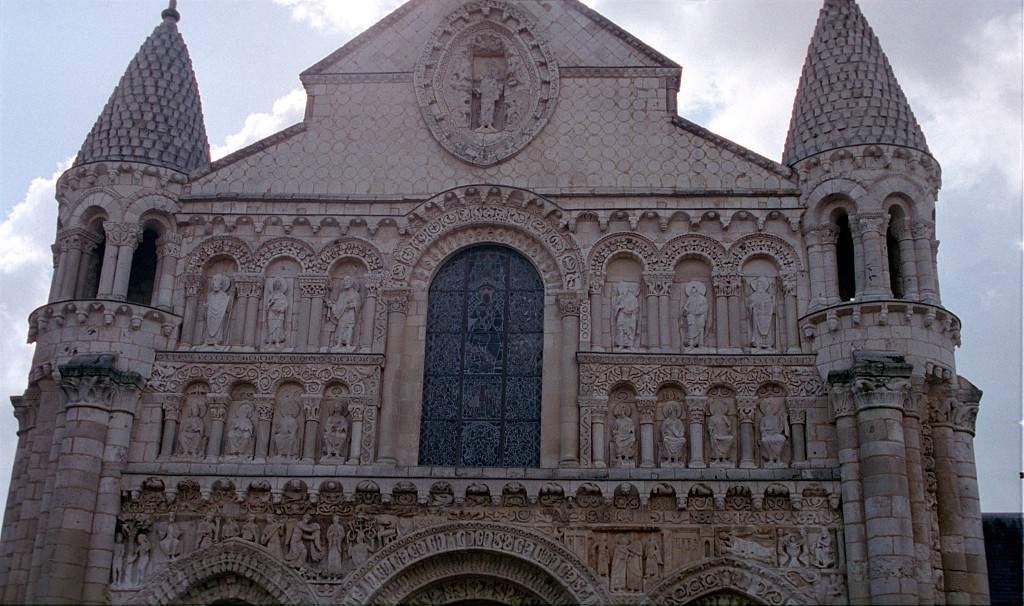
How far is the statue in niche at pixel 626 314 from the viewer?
69.2ft

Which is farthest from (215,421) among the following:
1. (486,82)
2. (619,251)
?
(486,82)

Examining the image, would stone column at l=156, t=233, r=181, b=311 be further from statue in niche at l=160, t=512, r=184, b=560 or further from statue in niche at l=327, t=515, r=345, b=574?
statue in niche at l=327, t=515, r=345, b=574

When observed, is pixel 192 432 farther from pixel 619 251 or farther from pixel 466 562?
pixel 619 251

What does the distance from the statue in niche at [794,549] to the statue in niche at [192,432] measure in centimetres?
903

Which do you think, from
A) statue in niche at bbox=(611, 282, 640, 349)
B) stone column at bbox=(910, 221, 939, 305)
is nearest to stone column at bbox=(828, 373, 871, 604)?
stone column at bbox=(910, 221, 939, 305)

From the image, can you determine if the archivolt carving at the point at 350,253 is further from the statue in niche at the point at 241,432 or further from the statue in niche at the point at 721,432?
the statue in niche at the point at 721,432

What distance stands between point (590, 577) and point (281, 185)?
338 inches

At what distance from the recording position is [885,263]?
2064cm

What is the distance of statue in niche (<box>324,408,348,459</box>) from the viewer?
20562mm

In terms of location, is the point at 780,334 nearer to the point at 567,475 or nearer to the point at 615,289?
the point at 615,289

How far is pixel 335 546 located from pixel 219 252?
5.58m

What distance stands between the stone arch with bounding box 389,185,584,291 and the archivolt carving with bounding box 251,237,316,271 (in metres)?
1.47

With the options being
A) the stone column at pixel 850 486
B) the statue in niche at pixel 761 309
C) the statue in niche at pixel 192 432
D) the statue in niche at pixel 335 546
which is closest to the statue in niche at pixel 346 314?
the statue in niche at pixel 192 432

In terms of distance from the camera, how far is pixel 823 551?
19.3m
